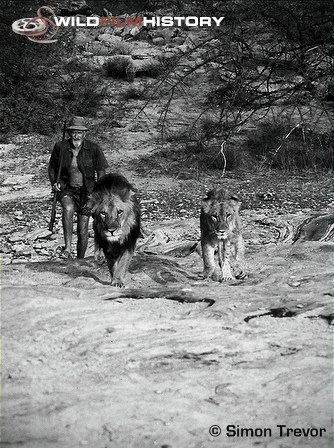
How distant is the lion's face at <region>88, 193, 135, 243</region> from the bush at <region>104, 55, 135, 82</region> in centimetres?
1470

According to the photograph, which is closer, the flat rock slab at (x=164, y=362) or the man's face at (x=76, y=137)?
the flat rock slab at (x=164, y=362)

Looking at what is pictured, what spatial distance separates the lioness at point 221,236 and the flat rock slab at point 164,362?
0.33 m

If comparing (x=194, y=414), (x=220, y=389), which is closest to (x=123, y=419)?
(x=194, y=414)

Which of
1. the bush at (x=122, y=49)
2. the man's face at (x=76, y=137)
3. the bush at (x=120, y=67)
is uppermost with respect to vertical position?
the bush at (x=122, y=49)

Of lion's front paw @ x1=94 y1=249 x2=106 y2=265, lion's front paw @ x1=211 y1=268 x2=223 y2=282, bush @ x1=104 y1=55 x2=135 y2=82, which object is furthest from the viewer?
bush @ x1=104 y1=55 x2=135 y2=82

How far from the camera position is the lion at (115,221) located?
8.02 metres

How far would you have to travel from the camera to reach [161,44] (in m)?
24.1

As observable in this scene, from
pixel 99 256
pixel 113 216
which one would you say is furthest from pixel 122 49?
pixel 113 216

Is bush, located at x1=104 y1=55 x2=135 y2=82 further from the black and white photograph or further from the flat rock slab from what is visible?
the flat rock slab

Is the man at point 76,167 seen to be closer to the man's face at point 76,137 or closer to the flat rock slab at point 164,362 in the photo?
the man's face at point 76,137

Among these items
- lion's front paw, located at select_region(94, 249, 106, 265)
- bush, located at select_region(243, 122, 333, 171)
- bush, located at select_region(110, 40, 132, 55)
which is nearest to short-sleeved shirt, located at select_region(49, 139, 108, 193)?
lion's front paw, located at select_region(94, 249, 106, 265)

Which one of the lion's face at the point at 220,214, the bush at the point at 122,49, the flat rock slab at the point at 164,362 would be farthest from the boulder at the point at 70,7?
the flat rock slab at the point at 164,362

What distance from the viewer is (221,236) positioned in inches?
326

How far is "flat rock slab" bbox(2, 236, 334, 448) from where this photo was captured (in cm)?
464
